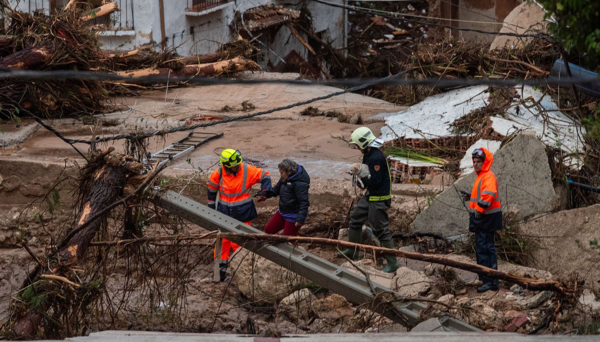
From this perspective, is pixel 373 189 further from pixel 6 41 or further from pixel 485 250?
pixel 6 41

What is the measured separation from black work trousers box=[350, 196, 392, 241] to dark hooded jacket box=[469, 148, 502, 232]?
925 millimetres

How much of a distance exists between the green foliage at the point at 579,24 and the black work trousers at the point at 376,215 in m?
3.21

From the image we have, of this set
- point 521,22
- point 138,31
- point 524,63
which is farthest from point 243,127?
point 138,31

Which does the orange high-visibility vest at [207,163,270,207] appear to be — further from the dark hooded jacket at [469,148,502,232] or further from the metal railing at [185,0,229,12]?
the metal railing at [185,0,229,12]

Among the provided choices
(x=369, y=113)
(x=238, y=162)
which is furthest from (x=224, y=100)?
(x=238, y=162)

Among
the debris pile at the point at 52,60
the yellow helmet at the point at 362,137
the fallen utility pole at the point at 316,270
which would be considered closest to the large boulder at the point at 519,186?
the yellow helmet at the point at 362,137

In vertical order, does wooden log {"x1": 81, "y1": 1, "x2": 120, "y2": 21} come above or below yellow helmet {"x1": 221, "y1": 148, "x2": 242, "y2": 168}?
above

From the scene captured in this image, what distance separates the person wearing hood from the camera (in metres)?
7.00

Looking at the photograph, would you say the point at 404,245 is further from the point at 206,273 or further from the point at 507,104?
the point at 507,104

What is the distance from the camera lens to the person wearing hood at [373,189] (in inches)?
275

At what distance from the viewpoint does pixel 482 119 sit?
964 cm

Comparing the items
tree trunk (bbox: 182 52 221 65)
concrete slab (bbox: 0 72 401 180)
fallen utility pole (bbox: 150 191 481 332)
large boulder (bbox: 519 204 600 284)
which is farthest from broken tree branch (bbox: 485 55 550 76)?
fallen utility pole (bbox: 150 191 481 332)

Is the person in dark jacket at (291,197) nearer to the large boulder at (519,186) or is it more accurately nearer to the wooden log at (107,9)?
the large boulder at (519,186)

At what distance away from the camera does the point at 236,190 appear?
7309 mm
